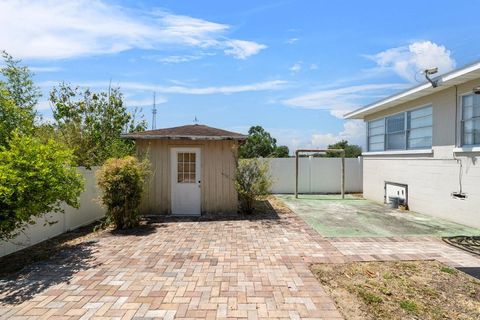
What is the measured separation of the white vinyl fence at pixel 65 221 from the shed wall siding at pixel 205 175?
1431mm

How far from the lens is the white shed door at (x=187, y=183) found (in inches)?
364

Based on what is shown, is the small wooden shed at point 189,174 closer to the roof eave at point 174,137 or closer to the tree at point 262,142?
the roof eave at point 174,137

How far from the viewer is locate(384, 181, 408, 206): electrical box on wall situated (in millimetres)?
10141

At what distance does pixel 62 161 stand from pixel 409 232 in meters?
7.19

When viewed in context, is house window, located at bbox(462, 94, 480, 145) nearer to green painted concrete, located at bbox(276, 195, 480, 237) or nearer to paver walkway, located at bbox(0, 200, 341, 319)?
green painted concrete, located at bbox(276, 195, 480, 237)

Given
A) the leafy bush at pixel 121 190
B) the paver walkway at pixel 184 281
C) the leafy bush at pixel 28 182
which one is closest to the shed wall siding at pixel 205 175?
the leafy bush at pixel 121 190

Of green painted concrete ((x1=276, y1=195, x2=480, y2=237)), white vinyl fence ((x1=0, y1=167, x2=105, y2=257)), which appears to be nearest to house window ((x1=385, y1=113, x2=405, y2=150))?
green painted concrete ((x1=276, y1=195, x2=480, y2=237))

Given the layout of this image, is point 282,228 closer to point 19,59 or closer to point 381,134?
point 381,134

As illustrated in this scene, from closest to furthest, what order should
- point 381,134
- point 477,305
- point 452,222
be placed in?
point 477,305
point 452,222
point 381,134

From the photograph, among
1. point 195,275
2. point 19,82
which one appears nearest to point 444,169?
point 195,275

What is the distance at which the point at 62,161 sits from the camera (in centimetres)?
534

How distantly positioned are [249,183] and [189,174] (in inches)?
71.6

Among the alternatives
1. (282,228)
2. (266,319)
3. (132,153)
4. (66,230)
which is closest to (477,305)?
(266,319)

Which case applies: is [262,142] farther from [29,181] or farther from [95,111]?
[29,181]
